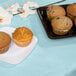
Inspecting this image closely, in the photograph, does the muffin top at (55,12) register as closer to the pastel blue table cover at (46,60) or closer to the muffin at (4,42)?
the pastel blue table cover at (46,60)

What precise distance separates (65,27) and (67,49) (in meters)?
0.11

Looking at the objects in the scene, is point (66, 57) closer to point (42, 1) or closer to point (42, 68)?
point (42, 68)

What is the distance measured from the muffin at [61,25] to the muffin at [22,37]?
0.14m

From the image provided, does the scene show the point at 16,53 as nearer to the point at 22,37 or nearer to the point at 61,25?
the point at 22,37

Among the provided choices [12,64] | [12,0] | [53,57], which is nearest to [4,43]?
[12,64]

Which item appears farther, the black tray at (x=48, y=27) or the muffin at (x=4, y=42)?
the black tray at (x=48, y=27)

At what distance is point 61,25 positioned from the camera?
772 mm

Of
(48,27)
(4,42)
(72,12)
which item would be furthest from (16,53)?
(72,12)

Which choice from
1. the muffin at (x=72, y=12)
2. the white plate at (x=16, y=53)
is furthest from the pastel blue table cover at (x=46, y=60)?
the muffin at (x=72, y=12)

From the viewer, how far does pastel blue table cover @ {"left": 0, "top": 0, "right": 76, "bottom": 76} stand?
0.66 metres

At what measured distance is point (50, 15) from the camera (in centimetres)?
83

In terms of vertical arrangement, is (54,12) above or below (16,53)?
above

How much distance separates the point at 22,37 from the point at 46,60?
15 centimetres

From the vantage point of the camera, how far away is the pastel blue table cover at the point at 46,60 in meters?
0.66
